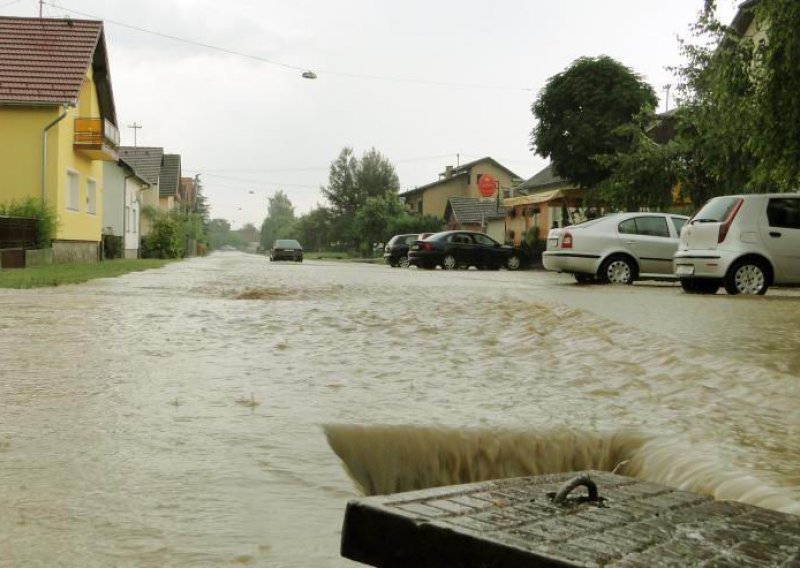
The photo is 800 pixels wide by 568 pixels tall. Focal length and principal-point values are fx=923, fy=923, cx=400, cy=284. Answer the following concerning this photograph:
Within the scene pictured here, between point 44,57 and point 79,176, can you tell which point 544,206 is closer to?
point 79,176

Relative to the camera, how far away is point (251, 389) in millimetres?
5027

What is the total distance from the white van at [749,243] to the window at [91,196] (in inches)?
924

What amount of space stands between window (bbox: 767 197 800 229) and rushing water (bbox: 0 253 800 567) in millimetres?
6251

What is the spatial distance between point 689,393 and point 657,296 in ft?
30.2

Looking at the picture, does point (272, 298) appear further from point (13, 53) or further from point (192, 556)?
point (13, 53)

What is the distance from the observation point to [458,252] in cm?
3356

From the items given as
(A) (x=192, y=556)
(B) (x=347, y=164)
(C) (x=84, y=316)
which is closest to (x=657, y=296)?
(C) (x=84, y=316)

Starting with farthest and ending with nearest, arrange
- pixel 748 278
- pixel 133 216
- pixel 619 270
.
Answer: pixel 133 216 < pixel 619 270 < pixel 748 278

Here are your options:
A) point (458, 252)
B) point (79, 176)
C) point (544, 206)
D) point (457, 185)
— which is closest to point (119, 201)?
point (79, 176)

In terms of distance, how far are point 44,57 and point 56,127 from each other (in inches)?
117

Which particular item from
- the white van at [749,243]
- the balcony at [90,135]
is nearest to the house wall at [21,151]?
the balcony at [90,135]

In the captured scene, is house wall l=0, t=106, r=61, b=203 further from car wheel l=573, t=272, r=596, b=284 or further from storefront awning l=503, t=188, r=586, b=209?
storefront awning l=503, t=188, r=586, b=209

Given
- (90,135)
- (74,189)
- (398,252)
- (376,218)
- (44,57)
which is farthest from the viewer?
(376,218)

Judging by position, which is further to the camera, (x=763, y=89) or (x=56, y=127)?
(x=56, y=127)
